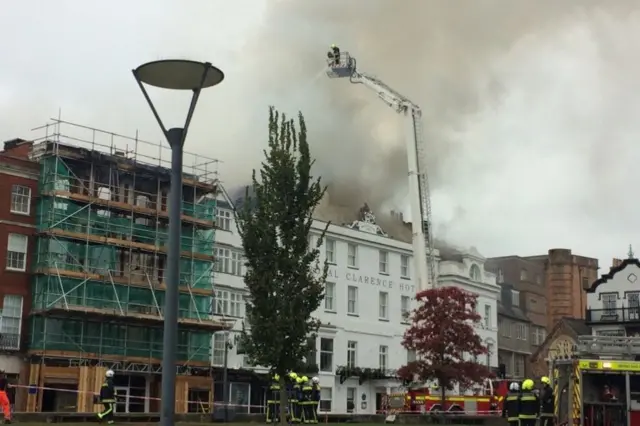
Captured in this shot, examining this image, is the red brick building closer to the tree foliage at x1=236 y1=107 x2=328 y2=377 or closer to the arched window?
the tree foliage at x1=236 y1=107 x2=328 y2=377

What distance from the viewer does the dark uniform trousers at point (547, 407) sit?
22.9 m

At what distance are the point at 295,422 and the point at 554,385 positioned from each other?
11912 mm

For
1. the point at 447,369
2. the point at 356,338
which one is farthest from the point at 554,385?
the point at 356,338

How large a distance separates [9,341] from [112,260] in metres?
6.84

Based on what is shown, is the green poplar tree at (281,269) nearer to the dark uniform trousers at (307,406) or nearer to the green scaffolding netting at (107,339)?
the dark uniform trousers at (307,406)

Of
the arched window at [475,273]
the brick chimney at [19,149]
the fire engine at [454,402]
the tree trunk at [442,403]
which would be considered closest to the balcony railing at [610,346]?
the tree trunk at [442,403]

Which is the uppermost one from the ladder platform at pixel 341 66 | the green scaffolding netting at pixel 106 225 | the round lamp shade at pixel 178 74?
the ladder platform at pixel 341 66

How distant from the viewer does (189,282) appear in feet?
162

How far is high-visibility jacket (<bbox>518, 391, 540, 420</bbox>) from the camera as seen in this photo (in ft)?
74.7

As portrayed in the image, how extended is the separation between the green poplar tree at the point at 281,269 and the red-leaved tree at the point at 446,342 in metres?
20.4

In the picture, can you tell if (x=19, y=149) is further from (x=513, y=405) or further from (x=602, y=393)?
(x=602, y=393)

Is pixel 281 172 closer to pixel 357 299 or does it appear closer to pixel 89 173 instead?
pixel 89 173

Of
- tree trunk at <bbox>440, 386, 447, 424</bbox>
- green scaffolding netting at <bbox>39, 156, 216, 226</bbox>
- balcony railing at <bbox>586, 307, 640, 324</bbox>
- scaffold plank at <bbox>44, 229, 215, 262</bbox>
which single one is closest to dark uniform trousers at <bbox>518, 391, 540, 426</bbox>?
tree trunk at <bbox>440, 386, 447, 424</bbox>

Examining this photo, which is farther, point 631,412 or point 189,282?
point 189,282
